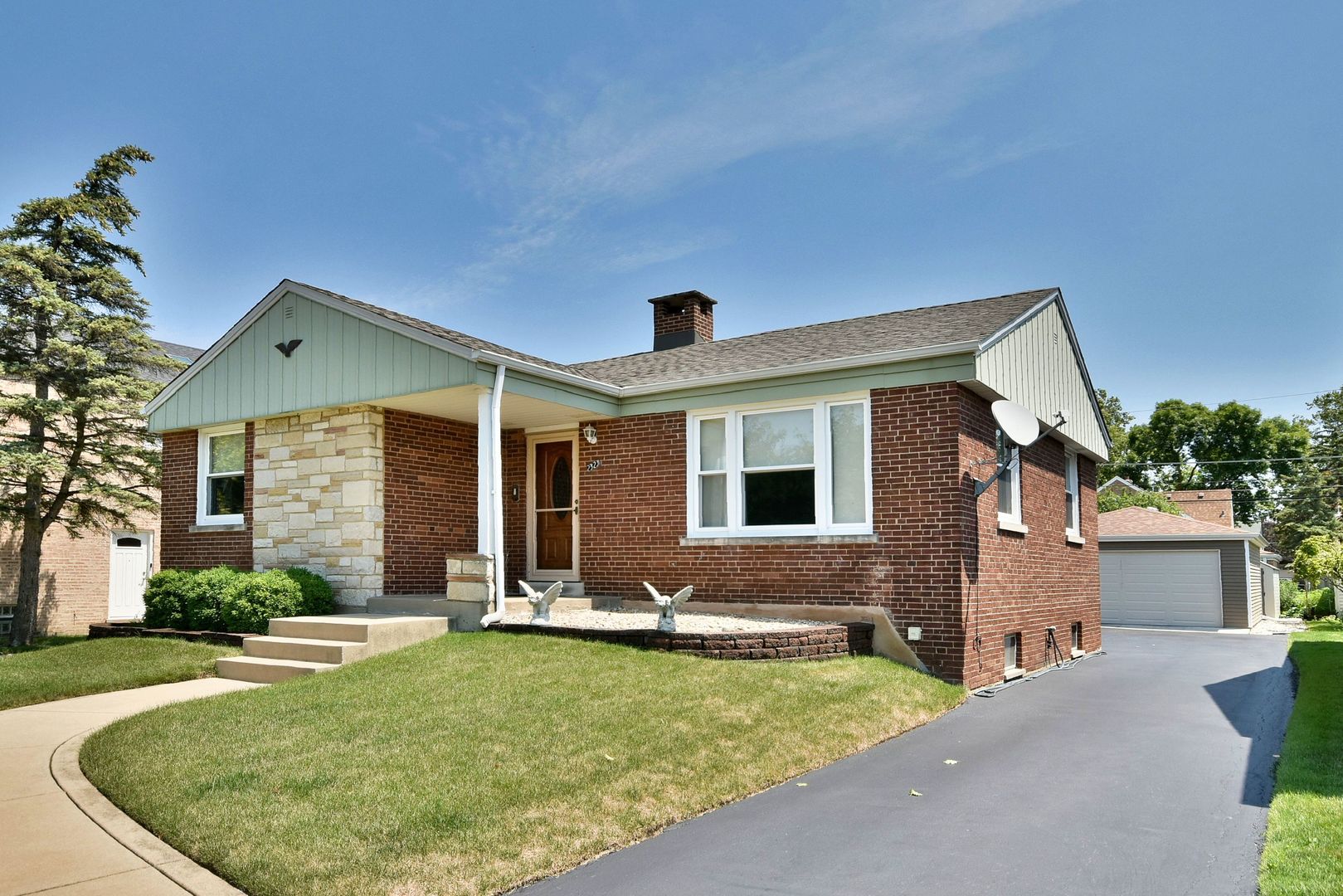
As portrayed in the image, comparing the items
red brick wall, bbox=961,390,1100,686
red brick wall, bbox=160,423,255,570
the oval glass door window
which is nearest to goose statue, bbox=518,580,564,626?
the oval glass door window

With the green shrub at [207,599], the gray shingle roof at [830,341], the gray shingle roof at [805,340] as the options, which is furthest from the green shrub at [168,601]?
the gray shingle roof at [830,341]

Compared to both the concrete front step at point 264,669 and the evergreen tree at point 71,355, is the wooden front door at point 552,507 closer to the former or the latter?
the concrete front step at point 264,669

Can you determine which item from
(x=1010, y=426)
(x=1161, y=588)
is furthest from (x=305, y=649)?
(x=1161, y=588)

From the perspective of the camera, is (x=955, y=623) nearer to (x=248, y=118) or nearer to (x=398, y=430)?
(x=398, y=430)

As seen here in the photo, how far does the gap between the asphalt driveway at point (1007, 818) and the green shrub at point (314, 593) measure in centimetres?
727

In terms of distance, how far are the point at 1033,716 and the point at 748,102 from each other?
8912 mm

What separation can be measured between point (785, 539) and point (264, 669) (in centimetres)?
589

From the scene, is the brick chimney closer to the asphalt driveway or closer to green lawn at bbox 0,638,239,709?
green lawn at bbox 0,638,239,709

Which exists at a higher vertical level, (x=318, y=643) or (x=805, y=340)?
(x=805, y=340)

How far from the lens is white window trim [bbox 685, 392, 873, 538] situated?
34.7 ft

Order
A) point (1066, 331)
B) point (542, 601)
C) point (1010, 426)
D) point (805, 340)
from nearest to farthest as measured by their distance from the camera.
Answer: point (1010, 426) < point (542, 601) < point (805, 340) < point (1066, 331)

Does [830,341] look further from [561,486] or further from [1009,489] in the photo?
[561,486]

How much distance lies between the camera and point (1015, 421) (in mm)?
10406

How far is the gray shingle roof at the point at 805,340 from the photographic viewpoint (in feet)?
35.9
